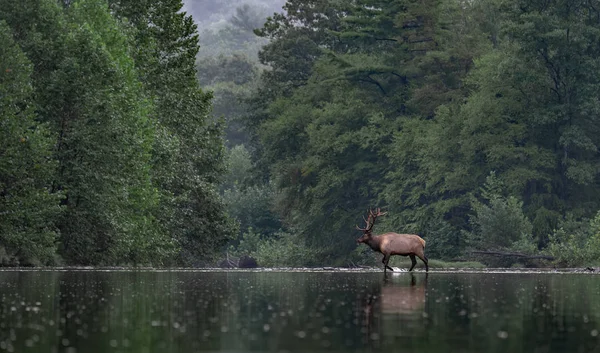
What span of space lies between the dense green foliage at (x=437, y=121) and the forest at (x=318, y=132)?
0.52ft

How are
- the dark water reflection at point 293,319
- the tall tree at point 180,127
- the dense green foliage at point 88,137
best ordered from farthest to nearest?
1. the tall tree at point 180,127
2. the dense green foliage at point 88,137
3. the dark water reflection at point 293,319

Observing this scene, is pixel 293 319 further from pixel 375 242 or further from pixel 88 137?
pixel 88 137

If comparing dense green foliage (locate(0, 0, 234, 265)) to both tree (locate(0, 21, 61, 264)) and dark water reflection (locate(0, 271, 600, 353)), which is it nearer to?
tree (locate(0, 21, 61, 264))

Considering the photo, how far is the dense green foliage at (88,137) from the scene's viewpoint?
47.5 metres

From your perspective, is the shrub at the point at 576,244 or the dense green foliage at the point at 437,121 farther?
the dense green foliage at the point at 437,121

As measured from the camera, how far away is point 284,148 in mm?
90562

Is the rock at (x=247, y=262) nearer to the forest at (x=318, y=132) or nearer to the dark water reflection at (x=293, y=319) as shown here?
the forest at (x=318, y=132)

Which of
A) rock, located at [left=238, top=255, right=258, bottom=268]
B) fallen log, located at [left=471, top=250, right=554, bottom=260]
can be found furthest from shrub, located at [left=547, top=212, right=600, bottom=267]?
rock, located at [left=238, top=255, right=258, bottom=268]

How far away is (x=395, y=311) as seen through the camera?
21.1 metres

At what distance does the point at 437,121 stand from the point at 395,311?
6019 centimetres

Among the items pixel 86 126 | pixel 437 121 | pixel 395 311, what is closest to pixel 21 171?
pixel 86 126

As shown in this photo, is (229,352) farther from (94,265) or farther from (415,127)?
(415,127)

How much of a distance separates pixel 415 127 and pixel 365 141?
12.9 ft

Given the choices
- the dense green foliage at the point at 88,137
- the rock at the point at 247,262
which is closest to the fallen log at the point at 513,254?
the dense green foliage at the point at 88,137
